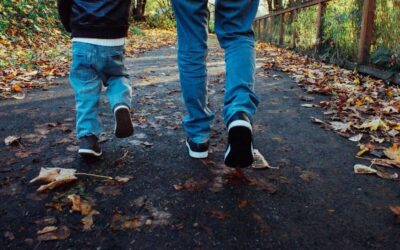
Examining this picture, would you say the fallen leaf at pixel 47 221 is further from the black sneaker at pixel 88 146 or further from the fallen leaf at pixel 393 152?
the fallen leaf at pixel 393 152

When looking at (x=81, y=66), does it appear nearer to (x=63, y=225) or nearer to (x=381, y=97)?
(x=63, y=225)

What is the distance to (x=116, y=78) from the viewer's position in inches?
93.3

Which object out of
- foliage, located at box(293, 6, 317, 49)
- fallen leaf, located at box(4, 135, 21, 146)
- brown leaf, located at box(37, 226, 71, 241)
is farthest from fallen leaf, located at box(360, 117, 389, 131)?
foliage, located at box(293, 6, 317, 49)

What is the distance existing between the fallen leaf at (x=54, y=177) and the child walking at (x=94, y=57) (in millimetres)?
187

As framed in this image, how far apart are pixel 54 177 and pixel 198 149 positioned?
815 mm

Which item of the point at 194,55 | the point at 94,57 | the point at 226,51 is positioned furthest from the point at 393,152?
the point at 94,57

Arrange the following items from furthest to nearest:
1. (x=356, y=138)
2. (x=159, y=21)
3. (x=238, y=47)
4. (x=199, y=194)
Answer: (x=159, y=21)
(x=356, y=138)
(x=238, y=47)
(x=199, y=194)

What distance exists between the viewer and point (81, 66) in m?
2.20

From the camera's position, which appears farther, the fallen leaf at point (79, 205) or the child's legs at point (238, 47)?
the child's legs at point (238, 47)

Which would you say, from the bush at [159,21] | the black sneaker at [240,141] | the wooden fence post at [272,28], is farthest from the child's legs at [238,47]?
the bush at [159,21]

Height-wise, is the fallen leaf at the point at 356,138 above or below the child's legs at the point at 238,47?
below

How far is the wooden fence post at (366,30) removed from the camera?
518 cm

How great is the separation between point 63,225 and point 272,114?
228 centimetres

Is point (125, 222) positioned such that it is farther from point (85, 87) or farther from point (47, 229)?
point (85, 87)
